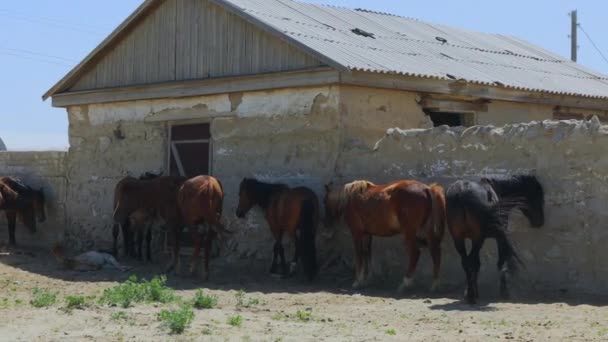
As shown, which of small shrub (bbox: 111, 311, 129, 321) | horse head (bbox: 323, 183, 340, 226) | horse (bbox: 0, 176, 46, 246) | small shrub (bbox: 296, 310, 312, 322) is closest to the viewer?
small shrub (bbox: 111, 311, 129, 321)

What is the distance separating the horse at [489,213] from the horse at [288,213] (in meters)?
2.59

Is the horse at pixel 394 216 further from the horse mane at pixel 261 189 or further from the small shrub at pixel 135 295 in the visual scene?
the small shrub at pixel 135 295

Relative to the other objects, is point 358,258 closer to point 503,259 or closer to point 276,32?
point 503,259

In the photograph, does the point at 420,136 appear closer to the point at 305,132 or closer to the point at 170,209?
the point at 305,132

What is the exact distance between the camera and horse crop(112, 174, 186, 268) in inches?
561

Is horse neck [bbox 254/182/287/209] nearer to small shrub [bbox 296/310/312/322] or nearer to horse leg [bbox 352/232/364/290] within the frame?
horse leg [bbox 352/232/364/290]

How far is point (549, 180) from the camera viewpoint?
10914 millimetres

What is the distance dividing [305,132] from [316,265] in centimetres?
200

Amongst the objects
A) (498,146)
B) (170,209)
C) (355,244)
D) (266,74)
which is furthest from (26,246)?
(498,146)

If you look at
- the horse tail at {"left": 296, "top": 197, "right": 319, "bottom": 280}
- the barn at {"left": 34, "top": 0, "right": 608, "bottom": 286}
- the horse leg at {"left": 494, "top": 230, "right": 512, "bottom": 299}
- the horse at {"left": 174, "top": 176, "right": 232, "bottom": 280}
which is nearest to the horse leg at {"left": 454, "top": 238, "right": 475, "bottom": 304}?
the horse leg at {"left": 494, "top": 230, "right": 512, "bottom": 299}

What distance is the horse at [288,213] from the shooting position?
12.7 m

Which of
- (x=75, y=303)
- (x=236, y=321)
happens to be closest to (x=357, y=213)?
(x=236, y=321)

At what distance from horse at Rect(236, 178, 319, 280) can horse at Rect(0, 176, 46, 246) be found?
5.84 metres

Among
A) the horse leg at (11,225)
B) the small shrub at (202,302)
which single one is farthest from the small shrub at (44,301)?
the horse leg at (11,225)
